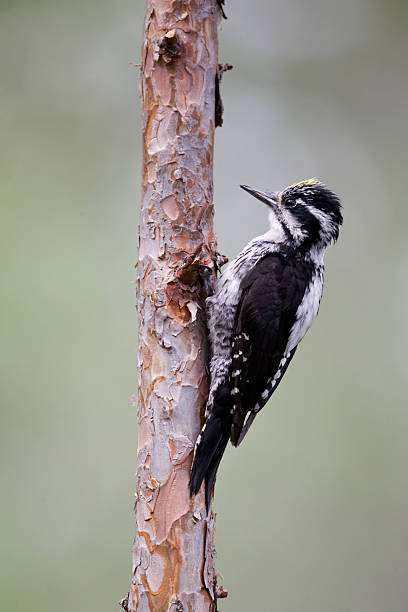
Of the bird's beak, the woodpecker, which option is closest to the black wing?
the woodpecker

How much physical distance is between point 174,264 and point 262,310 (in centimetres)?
39

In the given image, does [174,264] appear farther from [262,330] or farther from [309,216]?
[309,216]

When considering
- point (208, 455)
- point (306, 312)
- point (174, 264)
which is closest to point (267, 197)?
point (306, 312)

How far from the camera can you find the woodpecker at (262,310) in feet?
5.94

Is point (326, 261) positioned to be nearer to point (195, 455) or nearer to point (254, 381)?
point (254, 381)

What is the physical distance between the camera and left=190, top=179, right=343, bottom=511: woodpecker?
1812 millimetres

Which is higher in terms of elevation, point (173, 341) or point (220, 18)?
point (220, 18)

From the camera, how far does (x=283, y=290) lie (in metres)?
2.08

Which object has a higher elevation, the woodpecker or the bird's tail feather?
Answer: the woodpecker

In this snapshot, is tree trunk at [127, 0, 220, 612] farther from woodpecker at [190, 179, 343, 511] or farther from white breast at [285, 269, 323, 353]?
white breast at [285, 269, 323, 353]

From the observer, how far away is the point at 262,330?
201cm

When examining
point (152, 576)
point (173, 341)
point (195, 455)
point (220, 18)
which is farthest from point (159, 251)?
point (152, 576)

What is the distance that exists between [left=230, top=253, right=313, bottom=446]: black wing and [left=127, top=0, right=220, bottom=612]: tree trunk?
0.17 meters

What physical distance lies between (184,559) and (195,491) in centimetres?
18
